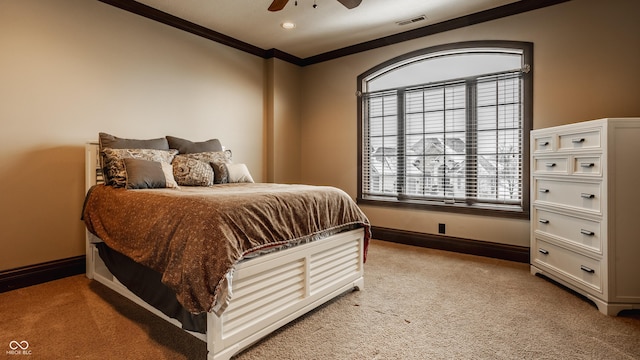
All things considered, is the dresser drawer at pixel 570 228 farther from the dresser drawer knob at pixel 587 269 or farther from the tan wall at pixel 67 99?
the tan wall at pixel 67 99

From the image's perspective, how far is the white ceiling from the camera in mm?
3262

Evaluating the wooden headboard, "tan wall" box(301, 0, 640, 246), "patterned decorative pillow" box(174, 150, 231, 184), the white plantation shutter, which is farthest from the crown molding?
"patterned decorative pillow" box(174, 150, 231, 184)

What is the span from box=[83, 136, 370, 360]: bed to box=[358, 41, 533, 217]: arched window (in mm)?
1736

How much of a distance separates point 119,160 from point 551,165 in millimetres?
3495

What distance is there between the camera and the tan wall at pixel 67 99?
260cm

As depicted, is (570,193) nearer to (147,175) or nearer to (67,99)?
(147,175)

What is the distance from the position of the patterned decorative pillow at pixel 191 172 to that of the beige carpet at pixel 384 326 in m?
1.04

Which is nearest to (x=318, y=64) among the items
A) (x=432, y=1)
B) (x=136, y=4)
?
(x=432, y=1)

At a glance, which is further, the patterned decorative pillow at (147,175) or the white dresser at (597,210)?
the patterned decorative pillow at (147,175)

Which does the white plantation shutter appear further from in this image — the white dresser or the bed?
the bed

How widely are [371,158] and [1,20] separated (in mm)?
3777

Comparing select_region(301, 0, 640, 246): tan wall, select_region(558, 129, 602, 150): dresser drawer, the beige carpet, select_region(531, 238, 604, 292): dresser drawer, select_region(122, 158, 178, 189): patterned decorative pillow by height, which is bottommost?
the beige carpet

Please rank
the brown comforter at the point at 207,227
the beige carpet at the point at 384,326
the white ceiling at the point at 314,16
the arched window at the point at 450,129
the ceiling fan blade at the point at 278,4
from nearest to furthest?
the brown comforter at the point at 207,227 → the beige carpet at the point at 384,326 → the ceiling fan blade at the point at 278,4 → the white ceiling at the point at 314,16 → the arched window at the point at 450,129

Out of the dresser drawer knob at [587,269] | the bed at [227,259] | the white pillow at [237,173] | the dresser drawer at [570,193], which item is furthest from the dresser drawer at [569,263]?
the white pillow at [237,173]
